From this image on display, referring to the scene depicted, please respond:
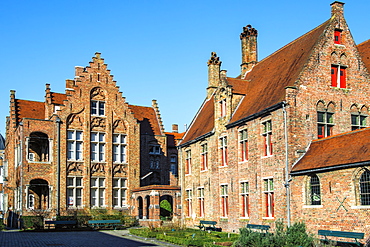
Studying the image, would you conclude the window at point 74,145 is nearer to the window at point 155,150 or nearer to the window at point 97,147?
the window at point 97,147

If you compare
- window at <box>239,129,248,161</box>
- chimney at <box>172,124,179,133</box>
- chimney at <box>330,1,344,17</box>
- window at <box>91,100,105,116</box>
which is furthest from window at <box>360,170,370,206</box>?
chimney at <box>172,124,179,133</box>

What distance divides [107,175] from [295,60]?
2115 cm

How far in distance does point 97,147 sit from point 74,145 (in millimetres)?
2038

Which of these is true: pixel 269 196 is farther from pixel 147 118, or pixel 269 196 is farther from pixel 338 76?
pixel 147 118

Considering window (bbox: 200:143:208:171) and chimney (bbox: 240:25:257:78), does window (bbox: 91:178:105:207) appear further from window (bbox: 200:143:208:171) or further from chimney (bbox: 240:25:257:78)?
chimney (bbox: 240:25:257:78)

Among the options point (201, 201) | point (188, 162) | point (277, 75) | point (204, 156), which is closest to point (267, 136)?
point (277, 75)

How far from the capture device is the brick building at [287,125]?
22156 millimetres

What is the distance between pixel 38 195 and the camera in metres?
40.8

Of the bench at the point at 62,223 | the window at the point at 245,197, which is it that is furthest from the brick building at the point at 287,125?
the bench at the point at 62,223

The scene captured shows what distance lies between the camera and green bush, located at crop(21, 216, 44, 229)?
114 ft

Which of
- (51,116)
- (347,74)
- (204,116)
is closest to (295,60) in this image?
(347,74)

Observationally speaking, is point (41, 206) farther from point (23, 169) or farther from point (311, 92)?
point (311, 92)

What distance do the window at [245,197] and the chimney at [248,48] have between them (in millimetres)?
9936

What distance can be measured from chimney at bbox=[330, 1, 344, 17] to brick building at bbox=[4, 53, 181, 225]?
18.5 metres
